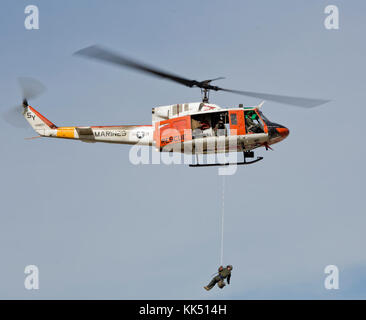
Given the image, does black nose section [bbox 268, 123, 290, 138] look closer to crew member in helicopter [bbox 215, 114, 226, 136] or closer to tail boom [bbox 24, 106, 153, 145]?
crew member in helicopter [bbox 215, 114, 226, 136]

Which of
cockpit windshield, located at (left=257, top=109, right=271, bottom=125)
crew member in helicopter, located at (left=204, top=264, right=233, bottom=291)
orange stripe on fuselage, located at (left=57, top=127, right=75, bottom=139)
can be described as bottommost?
crew member in helicopter, located at (left=204, top=264, right=233, bottom=291)

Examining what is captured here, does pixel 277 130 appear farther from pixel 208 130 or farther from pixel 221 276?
pixel 221 276

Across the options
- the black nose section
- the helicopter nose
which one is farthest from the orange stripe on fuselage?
the helicopter nose

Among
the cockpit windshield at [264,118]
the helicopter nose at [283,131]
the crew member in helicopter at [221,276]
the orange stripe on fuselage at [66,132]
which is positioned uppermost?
the cockpit windshield at [264,118]

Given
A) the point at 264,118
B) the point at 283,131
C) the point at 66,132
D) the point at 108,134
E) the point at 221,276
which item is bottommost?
the point at 221,276

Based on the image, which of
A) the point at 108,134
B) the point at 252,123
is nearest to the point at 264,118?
the point at 252,123

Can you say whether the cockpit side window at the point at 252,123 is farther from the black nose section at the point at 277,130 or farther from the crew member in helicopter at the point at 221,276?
the crew member in helicopter at the point at 221,276

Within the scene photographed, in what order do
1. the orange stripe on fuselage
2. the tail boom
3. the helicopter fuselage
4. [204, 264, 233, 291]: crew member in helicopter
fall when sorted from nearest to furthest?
[204, 264, 233, 291]: crew member in helicopter < the helicopter fuselage < the tail boom < the orange stripe on fuselage

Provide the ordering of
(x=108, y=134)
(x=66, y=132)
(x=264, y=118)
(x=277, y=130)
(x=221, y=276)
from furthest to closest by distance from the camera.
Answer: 1. (x=66, y=132)
2. (x=108, y=134)
3. (x=264, y=118)
4. (x=277, y=130)
5. (x=221, y=276)

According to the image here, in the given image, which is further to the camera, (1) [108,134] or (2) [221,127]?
(1) [108,134]

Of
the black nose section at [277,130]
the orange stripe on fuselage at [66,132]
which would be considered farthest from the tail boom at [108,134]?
the black nose section at [277,130]

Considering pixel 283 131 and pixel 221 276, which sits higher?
pixel 283 131
